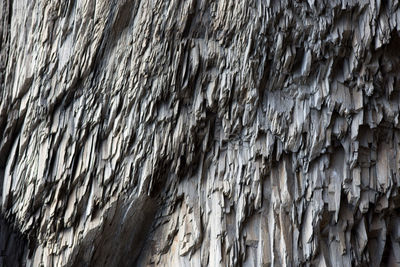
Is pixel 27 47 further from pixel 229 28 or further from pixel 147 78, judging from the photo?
pixel 229 28

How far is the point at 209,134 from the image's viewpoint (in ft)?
5.75

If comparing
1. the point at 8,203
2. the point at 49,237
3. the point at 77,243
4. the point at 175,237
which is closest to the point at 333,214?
the point at 175,237

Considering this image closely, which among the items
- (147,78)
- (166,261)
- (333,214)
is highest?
(147,78)

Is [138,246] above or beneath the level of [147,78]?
beneath

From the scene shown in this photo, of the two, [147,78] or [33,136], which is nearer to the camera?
[147,78]

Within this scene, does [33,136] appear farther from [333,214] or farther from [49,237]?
[333,214]

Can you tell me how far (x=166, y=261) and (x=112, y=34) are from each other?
772 mm

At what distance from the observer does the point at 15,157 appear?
6.55ft

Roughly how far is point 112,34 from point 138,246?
2.38 feet

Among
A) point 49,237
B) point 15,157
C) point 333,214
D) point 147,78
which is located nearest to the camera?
point 333,214

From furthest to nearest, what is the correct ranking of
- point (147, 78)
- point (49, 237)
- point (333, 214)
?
point (49, 237), point (147, 78), point (333, 214)

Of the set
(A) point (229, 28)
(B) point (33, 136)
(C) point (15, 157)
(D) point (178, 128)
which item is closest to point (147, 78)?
(D) point (178, 128)

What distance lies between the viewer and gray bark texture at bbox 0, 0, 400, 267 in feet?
5.35

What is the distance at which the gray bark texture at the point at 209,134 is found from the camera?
5.35ft
